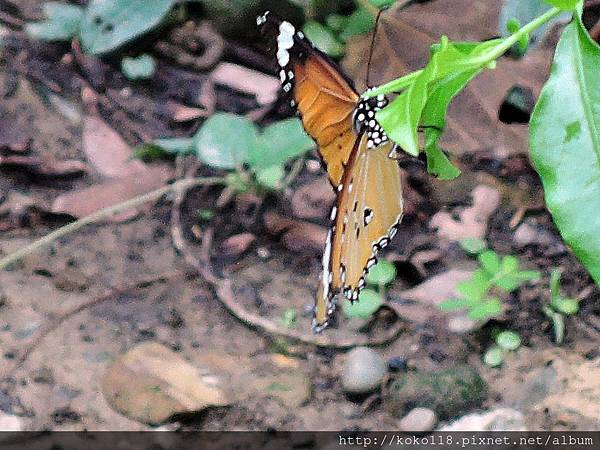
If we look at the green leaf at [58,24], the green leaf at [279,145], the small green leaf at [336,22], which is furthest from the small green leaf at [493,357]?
the green leaf at [58,24]

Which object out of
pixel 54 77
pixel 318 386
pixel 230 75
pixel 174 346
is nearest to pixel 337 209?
pixel 318 386

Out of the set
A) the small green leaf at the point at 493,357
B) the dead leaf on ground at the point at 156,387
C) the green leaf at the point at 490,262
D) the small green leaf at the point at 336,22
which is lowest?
the dead leaf on ground at the point at 156,387

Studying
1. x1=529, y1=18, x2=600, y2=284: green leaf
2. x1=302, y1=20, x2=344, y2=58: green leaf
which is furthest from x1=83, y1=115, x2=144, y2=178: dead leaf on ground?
x1=529, y1=18, x2=600, y2=284: green leaf

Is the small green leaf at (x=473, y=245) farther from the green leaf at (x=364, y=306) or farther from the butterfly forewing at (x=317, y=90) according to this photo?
the butterfly forewing at (x=317, y=90)

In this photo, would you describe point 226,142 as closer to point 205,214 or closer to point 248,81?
point 205,214

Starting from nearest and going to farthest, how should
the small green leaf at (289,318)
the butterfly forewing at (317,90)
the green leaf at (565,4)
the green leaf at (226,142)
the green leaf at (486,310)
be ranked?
the green leaf at (565,4)
the butterfly forewing at (317,90)
the green leaf at (486,310)
the small green leaf at (289,318)
the green leaf at (226,142)

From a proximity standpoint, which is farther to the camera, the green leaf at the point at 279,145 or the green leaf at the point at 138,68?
the green leaf at the point at 138,68

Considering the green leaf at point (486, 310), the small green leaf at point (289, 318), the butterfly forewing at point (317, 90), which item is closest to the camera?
the butterfly forewing at point (317, 90)
